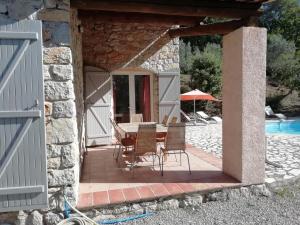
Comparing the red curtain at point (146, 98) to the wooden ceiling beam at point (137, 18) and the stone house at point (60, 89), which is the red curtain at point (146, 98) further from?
the wooden ceiling beam at point (137, 18)

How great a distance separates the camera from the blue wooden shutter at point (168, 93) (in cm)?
845

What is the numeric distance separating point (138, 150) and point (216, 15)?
7.69 feet

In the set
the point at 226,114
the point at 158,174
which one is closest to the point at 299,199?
the point at 226,114

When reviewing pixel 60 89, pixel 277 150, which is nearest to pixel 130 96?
pixel 277 150

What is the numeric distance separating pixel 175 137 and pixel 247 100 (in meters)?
1.27

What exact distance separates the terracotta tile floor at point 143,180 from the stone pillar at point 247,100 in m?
0.36

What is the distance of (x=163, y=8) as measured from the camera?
3971 mm

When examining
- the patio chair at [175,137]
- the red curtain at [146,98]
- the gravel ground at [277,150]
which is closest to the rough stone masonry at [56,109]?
the patio chair at [175,137]

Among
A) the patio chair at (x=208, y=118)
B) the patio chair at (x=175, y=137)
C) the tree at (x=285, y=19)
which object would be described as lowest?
the patio chair at (x=208, y=118)

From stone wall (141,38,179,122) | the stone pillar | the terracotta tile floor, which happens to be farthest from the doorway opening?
the stone pillar

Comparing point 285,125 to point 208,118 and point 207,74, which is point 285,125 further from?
point 207,74

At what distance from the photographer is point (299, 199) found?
422cm

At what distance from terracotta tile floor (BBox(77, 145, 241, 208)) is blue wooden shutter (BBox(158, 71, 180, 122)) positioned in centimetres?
276

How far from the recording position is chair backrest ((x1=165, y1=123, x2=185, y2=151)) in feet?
15.4
